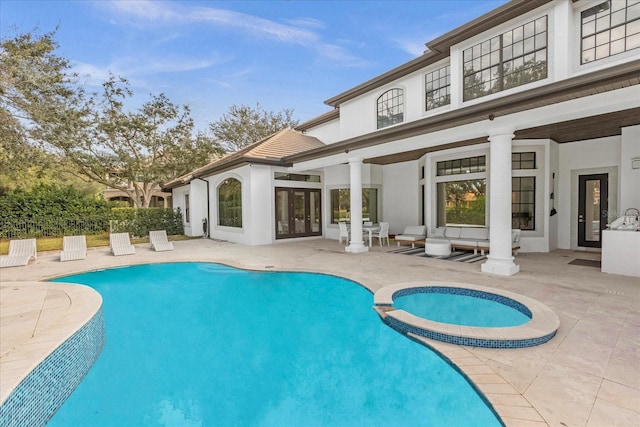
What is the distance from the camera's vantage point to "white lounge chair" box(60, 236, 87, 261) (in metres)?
11.8

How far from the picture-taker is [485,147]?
11602mm

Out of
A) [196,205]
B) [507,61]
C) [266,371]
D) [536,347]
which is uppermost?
[507,61]

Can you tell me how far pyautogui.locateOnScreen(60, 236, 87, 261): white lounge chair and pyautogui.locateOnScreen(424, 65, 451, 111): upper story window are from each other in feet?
48.7

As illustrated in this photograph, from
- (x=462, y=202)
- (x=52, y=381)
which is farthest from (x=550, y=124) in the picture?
(x=52, y=381)

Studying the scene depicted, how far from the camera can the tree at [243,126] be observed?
3572 cm

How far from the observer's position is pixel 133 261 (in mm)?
11312

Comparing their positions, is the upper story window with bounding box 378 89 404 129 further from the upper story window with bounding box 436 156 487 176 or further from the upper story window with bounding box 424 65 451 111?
the upper story window with bounding box 436 156 487 176

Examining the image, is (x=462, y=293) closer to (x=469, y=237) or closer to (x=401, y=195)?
(x=469, y=237)

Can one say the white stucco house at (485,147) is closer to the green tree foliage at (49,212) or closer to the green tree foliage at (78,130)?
the green tree foliage at (78,130)

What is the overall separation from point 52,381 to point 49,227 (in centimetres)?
1901

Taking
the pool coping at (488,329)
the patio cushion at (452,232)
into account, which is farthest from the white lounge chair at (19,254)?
the patio cushion at (452,232)

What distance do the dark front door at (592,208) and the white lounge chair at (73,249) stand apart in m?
19.0

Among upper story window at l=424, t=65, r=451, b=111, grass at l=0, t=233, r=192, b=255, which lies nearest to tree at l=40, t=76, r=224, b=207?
grass at l=0, t=233, r=192, b=255

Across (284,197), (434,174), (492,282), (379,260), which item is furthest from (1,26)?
(492,282)
